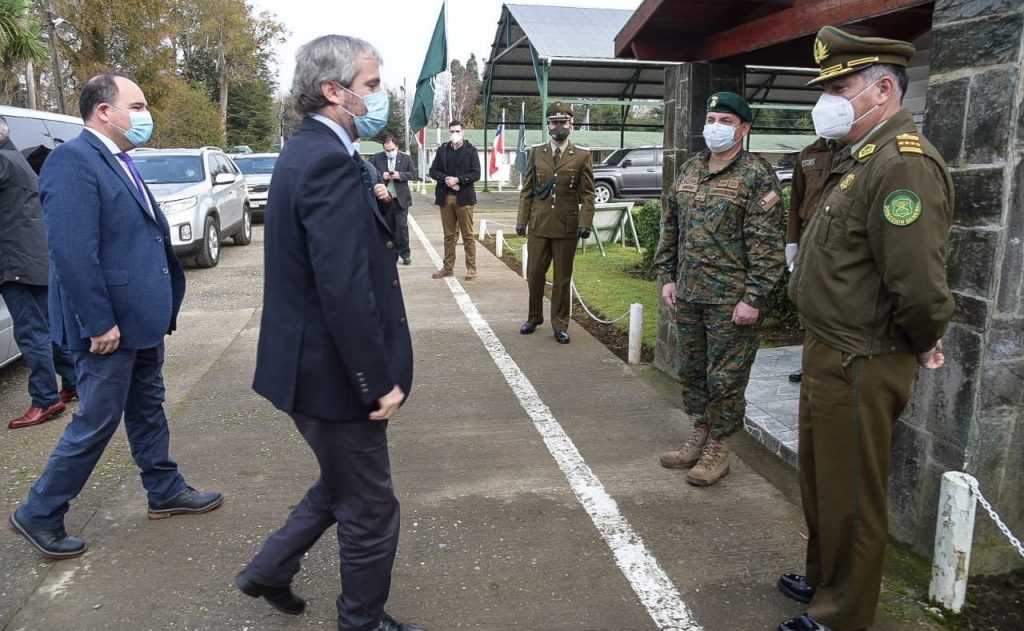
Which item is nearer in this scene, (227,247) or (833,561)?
(833,561)

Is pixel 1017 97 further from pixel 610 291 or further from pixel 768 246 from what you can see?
pixel 610 291

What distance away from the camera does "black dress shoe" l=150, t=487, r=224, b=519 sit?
3639 millimetres

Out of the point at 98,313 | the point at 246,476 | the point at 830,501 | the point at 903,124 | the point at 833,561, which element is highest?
the point at 903,124

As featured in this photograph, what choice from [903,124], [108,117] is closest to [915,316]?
[903,124]

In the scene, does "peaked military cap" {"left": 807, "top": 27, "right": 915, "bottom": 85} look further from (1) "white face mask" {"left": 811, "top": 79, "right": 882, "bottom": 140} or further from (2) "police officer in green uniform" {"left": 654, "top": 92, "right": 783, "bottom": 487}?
(2) "police officer in green uniform" {"left": 654, "top": 92, "right": 783, "bottom": 487}

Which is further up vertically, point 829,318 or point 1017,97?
point 1017,97

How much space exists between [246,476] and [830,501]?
2994mm

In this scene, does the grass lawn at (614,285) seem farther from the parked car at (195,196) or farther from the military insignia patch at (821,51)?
the parked car at (195,196)

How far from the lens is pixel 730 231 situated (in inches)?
151

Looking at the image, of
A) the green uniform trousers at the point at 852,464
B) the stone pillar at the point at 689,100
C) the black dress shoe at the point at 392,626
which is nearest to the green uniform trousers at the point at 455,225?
the stone pillar at the point at 689,100

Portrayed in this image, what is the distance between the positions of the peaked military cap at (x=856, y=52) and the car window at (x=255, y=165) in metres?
16.8

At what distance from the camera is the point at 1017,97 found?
2596 mm

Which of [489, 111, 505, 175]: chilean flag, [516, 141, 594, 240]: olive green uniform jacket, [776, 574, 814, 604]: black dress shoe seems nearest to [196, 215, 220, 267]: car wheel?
[516, 141, 594, 240]: olive green uniform jacket

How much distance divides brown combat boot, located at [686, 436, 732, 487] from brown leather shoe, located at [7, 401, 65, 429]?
13.5ft
